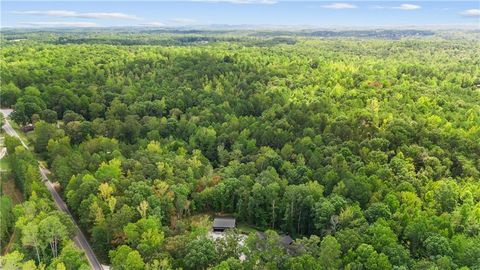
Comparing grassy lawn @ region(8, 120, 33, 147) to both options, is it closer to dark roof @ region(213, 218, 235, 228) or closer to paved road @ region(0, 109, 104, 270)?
paved road @ region(0, 109, 104, 270)

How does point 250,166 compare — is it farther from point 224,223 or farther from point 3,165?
point 3,165

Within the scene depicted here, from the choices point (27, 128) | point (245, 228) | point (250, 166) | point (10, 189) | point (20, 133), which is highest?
point (250, 166)

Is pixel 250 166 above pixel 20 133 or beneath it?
above

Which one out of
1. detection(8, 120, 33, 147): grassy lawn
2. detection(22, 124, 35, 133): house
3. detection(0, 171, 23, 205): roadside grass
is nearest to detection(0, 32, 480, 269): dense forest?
detection(0, 171, 23, 205): roadside grass

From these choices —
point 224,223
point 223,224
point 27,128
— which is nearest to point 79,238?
point 223,224

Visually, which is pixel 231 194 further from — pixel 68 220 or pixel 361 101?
pixel 361 101

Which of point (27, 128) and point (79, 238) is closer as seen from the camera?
point (79, 238)

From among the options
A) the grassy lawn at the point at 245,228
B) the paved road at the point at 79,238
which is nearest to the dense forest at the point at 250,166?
the grassy lawn at the point at 245,228

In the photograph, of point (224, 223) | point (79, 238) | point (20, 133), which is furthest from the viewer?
point (20, 133)

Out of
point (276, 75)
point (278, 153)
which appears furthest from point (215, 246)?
point (276, 75)
